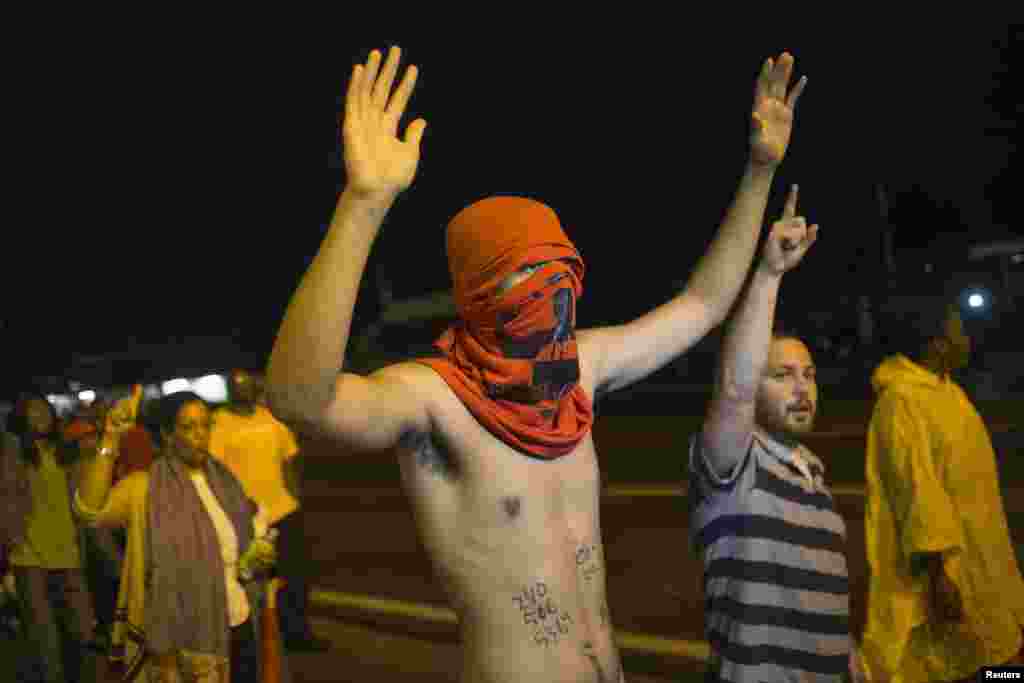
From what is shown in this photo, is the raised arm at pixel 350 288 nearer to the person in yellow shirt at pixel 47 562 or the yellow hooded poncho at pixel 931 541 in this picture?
the yellow hooded poncho at pixel 931 541

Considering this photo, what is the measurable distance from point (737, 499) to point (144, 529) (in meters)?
3.05

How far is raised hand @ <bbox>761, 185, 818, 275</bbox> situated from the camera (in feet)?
9.37

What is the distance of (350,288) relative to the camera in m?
1.86

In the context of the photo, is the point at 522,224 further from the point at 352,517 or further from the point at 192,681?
the point at 352,517

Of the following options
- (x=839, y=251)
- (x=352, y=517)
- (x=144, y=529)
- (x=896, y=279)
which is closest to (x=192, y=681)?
(x=144, y=529)

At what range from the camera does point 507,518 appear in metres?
2.17

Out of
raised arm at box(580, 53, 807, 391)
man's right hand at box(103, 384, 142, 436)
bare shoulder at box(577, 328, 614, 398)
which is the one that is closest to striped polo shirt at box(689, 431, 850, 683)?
raised arm at box(580, 53, 807, 391)

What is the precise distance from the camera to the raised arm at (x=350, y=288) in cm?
184

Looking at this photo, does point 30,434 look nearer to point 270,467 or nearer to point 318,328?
point 270,467

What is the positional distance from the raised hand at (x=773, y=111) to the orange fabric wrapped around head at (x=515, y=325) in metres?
0.74

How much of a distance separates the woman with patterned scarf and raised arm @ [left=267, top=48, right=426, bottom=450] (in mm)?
3050

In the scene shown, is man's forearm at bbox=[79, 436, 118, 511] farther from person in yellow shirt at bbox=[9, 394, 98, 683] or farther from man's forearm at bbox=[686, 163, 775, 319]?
man's forearm at bbox=[686, 163, 775, 319]

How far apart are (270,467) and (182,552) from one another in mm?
2213

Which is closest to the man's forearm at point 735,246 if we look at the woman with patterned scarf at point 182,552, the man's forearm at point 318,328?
the man's forearm at point 318,328
